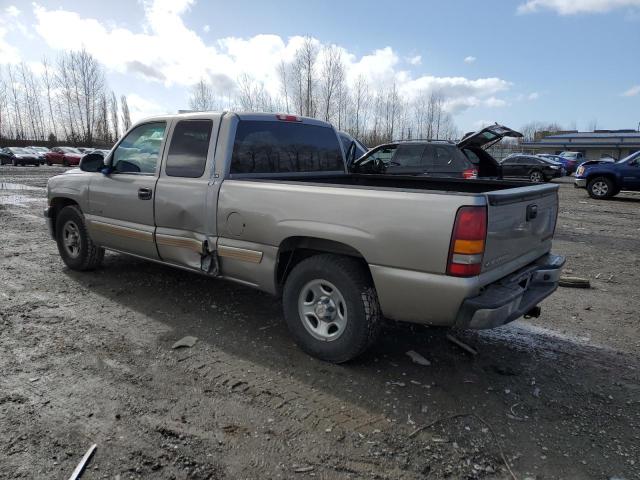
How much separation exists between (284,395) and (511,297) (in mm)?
1610

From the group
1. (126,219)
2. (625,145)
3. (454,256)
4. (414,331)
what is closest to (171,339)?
(126,219)

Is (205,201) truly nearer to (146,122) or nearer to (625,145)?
(146,122)

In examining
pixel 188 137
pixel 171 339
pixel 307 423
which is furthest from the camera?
pixel 188 137

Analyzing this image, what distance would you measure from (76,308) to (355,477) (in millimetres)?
3440

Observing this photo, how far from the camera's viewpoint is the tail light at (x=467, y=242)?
271 cm

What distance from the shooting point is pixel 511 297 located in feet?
9.64

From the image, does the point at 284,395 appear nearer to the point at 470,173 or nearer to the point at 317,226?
the point at 317,226

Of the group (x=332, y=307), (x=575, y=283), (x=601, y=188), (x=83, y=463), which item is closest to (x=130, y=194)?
(x=332, y=307)

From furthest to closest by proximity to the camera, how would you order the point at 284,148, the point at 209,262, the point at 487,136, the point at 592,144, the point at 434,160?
the point at 592,144
the point at 434,160
the point at 487,136
the point at 284,148
the point at 209,262

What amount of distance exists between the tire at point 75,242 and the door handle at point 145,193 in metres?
1.32

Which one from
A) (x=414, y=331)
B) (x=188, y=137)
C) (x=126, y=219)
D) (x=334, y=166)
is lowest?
(x=414, y=331)

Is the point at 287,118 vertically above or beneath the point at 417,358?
above

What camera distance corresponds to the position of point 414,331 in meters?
4.12

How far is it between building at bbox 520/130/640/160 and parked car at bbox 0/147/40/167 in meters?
64.2
